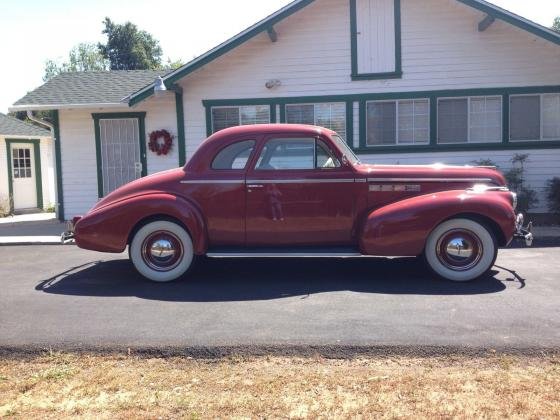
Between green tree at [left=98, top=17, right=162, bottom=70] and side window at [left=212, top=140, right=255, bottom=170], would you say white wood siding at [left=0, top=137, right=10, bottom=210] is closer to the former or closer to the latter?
side window at [left=212, top=140, right=255, bottom=170]

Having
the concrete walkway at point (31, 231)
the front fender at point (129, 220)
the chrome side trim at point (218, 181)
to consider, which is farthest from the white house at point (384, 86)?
the chrome side trim at point (218, 181)

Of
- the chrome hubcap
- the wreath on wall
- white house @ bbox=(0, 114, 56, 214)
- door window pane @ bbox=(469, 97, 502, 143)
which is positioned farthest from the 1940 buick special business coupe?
white house @ bbox=(0, 114, 56, 214)

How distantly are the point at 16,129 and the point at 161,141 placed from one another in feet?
28.1

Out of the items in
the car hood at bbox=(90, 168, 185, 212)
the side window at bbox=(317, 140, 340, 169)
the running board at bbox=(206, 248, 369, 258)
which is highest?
the side window at bbox=(317, 140, 340, 169)

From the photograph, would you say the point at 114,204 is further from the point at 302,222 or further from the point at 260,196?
the point at 302,222

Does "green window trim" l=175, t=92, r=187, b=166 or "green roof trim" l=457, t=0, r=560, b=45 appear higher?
"green roof trim" l=457, t=0, r=560, b=45

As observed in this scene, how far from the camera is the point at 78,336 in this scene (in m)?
4.90

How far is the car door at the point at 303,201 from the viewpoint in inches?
271

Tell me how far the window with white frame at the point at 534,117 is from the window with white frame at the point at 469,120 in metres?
0.33

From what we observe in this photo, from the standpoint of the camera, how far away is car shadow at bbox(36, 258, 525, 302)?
6320 mm

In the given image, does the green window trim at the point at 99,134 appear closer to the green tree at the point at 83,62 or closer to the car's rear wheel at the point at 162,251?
the car's rear wheel at the point at 162,251

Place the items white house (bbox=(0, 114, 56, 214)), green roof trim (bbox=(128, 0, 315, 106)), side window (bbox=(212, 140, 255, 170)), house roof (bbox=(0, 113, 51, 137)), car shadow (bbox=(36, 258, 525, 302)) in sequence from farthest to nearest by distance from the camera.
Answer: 1. house roof (bbox=(0, 113, 51, 137))
2. white house (bbox=(0, 114, 56, 214))
3. green roof trim (bbox=(128, 0, 315, 106))
4. side window (bbox=(212, 140, 255, 170))
5. car shadow (bbox=(36, 258, 525, 302))

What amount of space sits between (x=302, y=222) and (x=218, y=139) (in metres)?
1.48

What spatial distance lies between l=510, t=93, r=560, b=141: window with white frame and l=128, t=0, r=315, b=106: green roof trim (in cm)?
506
